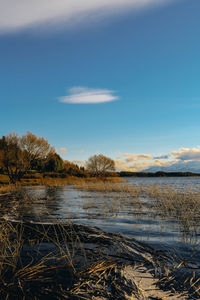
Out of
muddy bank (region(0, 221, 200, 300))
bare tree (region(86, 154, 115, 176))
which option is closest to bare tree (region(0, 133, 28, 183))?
bare tree (region(86, 154, 115, 176))

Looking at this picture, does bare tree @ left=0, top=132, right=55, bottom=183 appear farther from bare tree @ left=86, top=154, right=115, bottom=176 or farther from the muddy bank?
the muddy bank

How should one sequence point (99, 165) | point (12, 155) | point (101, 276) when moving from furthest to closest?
point (99, 165), point (12, 155), point (101, 276)

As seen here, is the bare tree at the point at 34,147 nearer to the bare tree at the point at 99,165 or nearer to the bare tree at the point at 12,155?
the bare tree at the point at 12,155

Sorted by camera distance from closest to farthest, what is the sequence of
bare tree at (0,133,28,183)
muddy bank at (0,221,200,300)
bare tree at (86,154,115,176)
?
1. muddy bank at (0,221,200,300)
2. bare tree at (0,133,28,183)
3. bare tree at (86,154,115,176)

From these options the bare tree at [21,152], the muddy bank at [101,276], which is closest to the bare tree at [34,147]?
the bare tree at [21,152]

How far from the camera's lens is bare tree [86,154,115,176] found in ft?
216

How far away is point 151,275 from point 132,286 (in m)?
0.66

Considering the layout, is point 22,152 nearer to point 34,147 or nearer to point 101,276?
point 34,147

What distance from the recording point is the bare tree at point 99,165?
65.9 metres

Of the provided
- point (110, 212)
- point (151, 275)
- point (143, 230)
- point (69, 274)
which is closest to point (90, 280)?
point (69, 274)

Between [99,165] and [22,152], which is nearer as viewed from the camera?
[22,152]

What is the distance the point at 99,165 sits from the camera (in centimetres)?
6681

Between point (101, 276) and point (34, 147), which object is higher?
point (34, 147)

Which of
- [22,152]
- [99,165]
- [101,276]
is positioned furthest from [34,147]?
[101,276]
